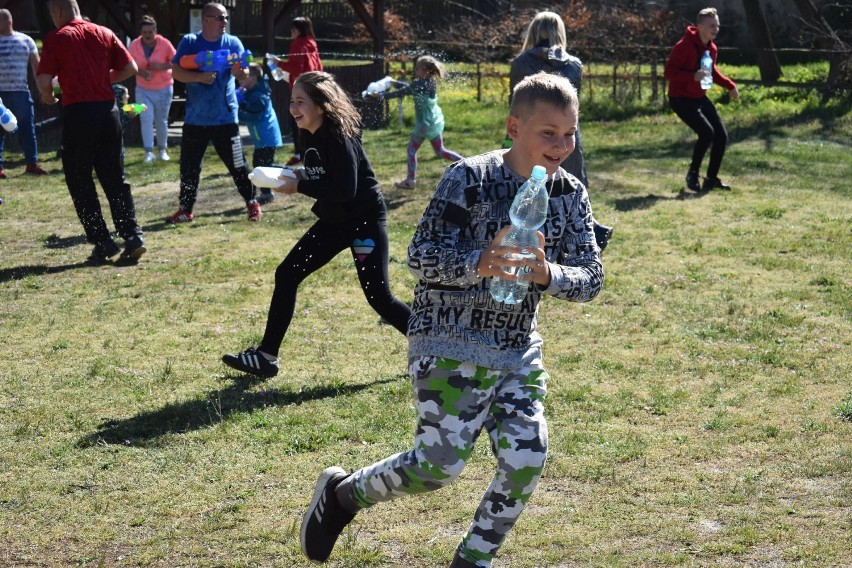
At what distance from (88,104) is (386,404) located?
4362mm

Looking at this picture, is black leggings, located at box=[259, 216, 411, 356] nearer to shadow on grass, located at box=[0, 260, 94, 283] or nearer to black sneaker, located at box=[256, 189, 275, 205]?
shadow on grass, located at box=[0, 260, 94, 283]

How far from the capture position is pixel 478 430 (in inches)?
137

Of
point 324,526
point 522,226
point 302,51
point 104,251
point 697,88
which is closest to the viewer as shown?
point 522,226

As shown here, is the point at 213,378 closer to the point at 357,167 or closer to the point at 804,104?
the point at 357,167

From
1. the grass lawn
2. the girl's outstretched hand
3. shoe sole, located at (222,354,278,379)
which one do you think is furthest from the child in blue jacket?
the girl's outstretched hand

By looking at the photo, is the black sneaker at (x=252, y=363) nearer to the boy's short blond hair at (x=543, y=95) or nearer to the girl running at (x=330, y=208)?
the girl running at (x=330, y=208)

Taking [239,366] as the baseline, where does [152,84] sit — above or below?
above

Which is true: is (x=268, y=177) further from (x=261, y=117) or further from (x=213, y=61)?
(x=261, y=117)

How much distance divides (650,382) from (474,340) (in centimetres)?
306

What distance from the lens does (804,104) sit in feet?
62.4

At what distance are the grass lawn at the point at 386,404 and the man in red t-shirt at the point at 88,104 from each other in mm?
573

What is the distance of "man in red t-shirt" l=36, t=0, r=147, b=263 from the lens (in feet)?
28.3

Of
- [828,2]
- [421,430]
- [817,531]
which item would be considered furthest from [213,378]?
[828,2]

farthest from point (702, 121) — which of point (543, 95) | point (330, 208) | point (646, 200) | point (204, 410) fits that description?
point (543, 95)
